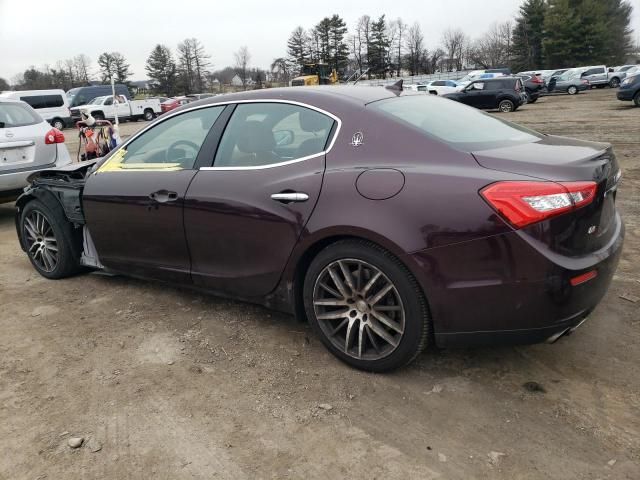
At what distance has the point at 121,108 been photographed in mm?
32906

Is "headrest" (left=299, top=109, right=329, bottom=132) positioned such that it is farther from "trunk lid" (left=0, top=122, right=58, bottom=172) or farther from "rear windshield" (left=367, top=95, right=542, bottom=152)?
"trunk lid" (left=0, top=122, right=58, bottom=172)

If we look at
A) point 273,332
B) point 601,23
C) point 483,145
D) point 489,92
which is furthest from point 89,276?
point 601,23

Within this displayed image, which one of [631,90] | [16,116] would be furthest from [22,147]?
[631,90]

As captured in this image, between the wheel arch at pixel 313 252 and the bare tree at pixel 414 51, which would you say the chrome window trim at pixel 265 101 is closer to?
the wheel arch at pixel 313 252

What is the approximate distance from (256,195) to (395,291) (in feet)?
3.29

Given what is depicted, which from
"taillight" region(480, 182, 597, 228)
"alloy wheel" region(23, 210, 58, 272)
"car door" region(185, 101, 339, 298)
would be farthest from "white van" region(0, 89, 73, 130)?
"taillight" region(480, 182, 597, 228)

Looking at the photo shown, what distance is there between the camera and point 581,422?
247 cm

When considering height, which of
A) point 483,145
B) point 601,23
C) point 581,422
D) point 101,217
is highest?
point 601,23

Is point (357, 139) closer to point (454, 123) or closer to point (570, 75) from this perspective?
point (454, 123)

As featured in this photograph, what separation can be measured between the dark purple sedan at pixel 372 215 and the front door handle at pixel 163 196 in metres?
0.01

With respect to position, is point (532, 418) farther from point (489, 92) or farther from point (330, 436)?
point (489, 92)

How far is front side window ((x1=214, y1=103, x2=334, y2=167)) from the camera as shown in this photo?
3.06 meters

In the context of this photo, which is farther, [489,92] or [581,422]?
[489,92]

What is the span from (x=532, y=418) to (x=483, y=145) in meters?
1.37
